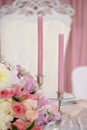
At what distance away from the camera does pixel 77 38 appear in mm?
3410

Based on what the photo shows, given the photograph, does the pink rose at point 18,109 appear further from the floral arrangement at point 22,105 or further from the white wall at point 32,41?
the white wall at point 32,41

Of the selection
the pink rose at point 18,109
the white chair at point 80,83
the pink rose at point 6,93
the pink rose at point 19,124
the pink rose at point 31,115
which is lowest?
the white chair at point 80,83

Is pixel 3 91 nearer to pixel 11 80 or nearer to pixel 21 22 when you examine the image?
pixel 11 80

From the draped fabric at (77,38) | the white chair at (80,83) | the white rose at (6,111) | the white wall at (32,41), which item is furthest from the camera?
the draped fabric at (77,38)

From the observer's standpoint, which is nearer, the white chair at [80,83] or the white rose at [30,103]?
the white rose at [30,103]

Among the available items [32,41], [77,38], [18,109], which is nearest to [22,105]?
[18,109]

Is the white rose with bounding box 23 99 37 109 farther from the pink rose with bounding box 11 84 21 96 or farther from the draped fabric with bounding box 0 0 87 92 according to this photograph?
the draped fabric with bounding box 0 0 87 92

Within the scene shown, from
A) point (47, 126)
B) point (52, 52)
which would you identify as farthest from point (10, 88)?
point (52, 52)

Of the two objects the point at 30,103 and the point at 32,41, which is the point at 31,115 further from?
the point at 32,41

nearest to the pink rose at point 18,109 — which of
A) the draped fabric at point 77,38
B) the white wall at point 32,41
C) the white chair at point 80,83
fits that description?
the white chair at point 80,83

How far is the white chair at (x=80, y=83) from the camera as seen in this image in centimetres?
254

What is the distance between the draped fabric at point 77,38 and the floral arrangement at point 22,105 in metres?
2.53

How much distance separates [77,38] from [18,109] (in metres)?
2.70

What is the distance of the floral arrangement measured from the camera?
2.57ft
